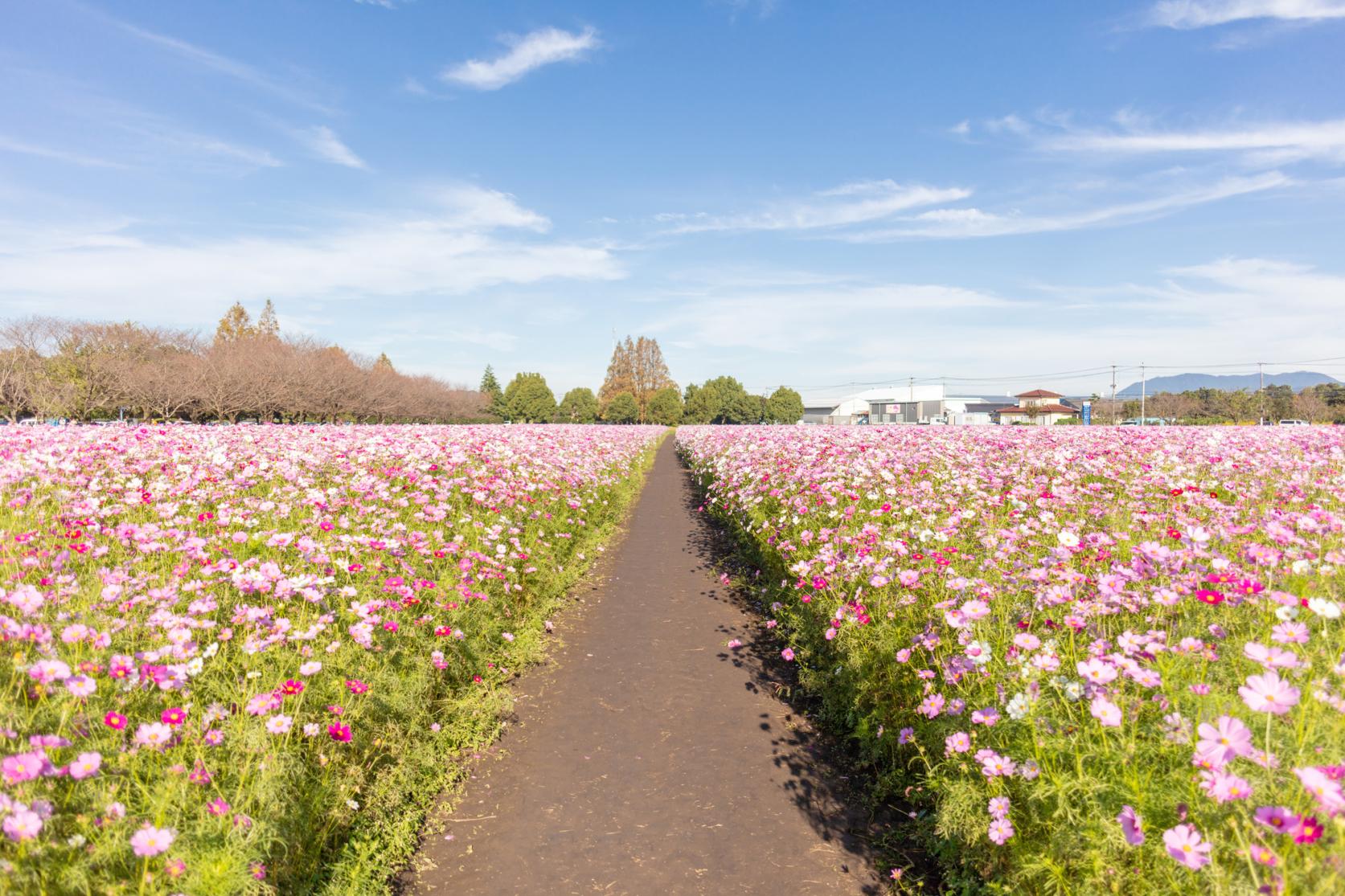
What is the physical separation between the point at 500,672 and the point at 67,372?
44.4m

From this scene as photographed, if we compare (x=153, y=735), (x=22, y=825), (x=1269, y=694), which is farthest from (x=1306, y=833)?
(x=153, y=735)

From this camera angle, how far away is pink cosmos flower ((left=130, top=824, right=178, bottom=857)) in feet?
7.12

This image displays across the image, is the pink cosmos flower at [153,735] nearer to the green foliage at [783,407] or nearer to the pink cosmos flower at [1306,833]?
the pink cosmos flower at [1306,833]

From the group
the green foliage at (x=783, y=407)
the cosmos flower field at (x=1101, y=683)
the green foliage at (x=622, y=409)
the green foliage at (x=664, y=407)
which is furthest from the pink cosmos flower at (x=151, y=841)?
the green foliage at (x=783, y=407)

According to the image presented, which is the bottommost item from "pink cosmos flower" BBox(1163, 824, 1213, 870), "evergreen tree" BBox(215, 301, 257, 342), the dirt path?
the dirt path

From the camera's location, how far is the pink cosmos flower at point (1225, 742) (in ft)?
6.89

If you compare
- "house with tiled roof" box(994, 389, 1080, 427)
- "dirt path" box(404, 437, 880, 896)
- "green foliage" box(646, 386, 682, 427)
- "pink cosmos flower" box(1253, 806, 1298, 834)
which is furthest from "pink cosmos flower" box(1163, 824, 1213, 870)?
"green foliage" box(646, 386, 682, 427)

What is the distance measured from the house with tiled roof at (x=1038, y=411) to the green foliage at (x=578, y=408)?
56563mm

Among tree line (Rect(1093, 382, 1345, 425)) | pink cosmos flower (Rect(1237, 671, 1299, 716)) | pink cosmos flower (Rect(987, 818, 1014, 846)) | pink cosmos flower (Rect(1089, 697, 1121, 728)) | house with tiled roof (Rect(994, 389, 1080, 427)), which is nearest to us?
pink cosmos flower (Rect(1237, 671, 1299, 716))

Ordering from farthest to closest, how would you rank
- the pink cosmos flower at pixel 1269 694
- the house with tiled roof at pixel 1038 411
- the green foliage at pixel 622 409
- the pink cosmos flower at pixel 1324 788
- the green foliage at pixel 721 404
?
1. the green foliage at pixel 721 404
2. the green foliage at pixel 622 409
3. the house with tiled roof at pixel 1038 411
4. the pink cosmos flower at pixel 1269 694
5. the pink cosmos flower at pixel 1324 788

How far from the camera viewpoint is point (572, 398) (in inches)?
3765

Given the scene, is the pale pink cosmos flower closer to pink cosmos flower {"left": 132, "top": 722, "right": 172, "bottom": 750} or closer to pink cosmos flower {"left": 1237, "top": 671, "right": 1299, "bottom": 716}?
pink cosmos flower {"left": 1237, "top": 671, "right": 1299, "bottom": 716}

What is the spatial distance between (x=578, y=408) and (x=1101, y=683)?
3693 inches

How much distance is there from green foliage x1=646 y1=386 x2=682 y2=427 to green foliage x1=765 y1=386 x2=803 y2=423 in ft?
50.4
